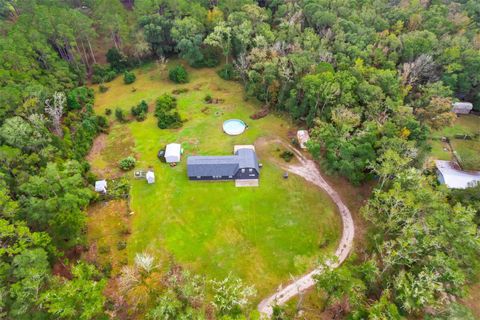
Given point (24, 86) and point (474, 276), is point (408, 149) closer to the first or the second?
point (474, 276)

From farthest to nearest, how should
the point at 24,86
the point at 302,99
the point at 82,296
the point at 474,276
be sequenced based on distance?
the point at 302,99 → the point at 24,86 → the point at 474,276 → the point at 82,296

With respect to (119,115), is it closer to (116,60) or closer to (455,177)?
(116,60)

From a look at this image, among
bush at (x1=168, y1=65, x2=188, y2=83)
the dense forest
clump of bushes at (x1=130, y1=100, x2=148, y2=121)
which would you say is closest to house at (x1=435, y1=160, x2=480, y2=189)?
the dense forest

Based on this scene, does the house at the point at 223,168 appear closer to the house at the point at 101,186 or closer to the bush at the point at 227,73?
the house at the point at 101,186

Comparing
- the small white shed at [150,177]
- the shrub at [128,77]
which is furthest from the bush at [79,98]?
the small white shed at [150,177]

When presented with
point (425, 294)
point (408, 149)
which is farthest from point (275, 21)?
point (425, 294)

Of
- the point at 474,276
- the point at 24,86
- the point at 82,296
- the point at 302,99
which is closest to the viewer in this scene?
the point at 82,296

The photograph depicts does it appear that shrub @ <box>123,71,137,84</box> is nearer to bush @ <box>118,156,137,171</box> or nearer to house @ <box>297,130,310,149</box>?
bush @ <box>118,156,137,171</box>
